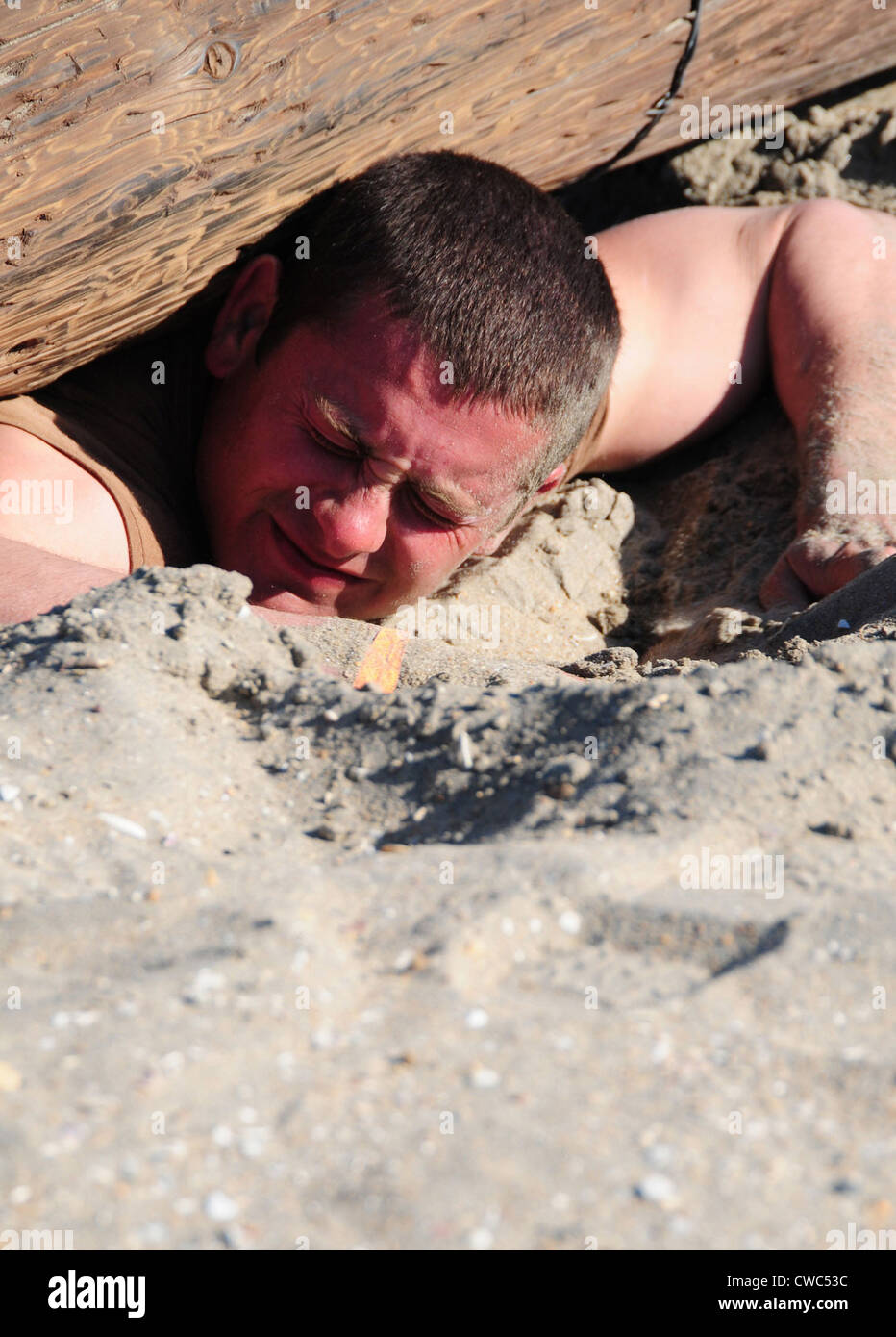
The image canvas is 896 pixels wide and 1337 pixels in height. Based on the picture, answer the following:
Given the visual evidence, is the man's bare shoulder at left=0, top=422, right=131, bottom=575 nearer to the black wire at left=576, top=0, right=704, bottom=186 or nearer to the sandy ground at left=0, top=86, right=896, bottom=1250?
the sandy ground at left=0, top=86, right=896, bottom=1250

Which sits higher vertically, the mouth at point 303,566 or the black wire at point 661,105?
the black wire at point 661,105

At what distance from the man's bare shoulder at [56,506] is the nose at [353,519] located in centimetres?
40

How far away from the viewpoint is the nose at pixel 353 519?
2271 millimetres

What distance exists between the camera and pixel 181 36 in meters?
1.94

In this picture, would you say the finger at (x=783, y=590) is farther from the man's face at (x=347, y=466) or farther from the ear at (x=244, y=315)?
the ear at (x=244, y=315)

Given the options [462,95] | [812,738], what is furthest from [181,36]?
[812,738]

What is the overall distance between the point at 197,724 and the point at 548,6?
1917 mm

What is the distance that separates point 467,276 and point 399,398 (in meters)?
0.30

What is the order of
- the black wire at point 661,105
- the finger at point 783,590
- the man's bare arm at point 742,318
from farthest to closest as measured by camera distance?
the man's bare arm at point 742,318
the black wire at point 661,105
the finger at point 783,590

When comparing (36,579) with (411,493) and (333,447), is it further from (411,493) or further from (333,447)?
(411,493)

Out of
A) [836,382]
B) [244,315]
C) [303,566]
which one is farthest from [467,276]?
[836,382]

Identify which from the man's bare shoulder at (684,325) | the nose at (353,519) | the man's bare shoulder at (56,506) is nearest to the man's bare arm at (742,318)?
the man's bare shoulder at (684,325)

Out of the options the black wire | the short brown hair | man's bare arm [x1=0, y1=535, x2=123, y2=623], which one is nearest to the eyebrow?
the short brown hair
